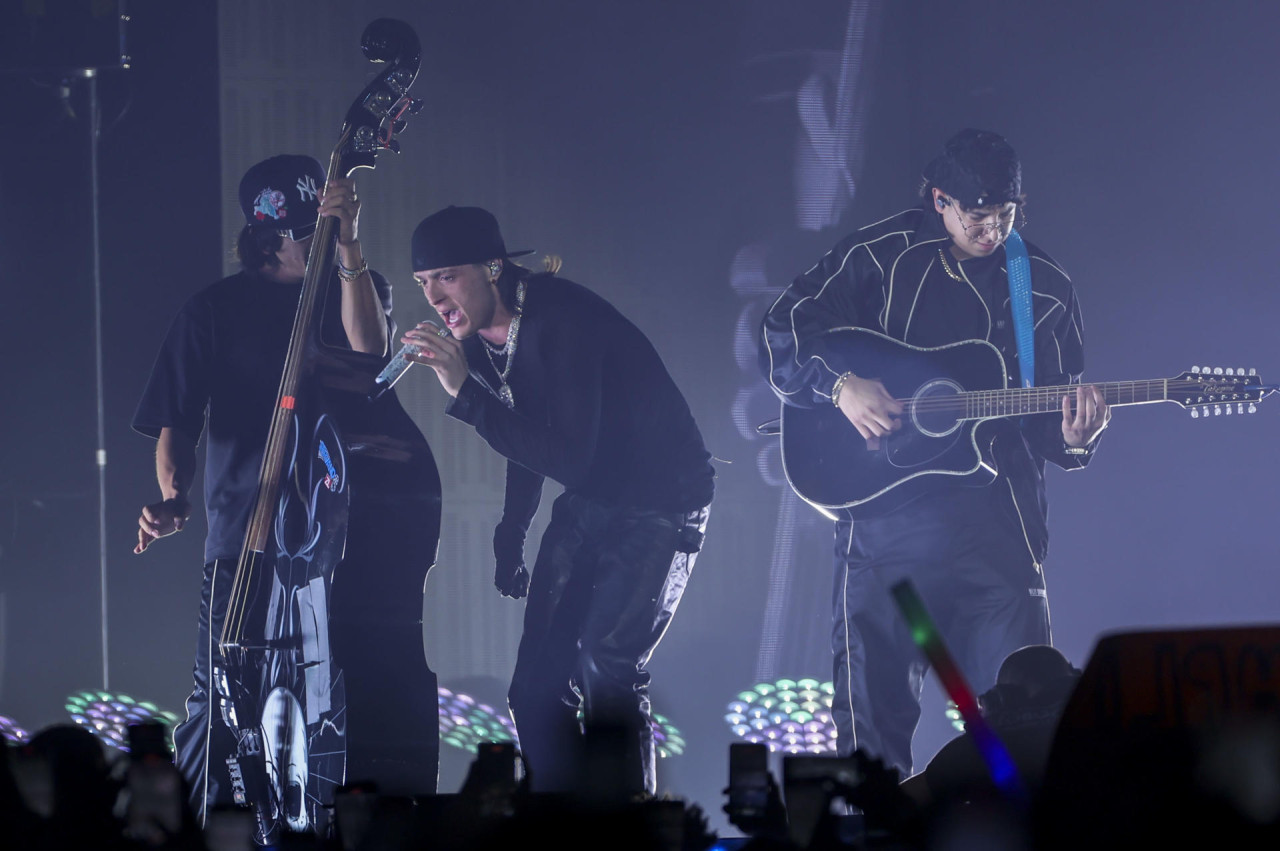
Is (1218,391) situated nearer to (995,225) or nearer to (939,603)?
(995,225)

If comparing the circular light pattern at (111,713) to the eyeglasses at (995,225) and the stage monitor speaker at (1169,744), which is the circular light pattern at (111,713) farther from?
the stage monitor speaker at (1169,744)

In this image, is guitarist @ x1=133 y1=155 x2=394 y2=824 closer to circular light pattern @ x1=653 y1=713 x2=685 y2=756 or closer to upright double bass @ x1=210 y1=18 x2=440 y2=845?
upright double bass @ x1=210 y1=18 x2=440 y2=845

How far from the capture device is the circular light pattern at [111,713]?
4.86 metres

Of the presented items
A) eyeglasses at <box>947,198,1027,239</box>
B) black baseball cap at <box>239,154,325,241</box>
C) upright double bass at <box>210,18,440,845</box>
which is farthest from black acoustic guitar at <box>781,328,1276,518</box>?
black baseball cap at <box>239,154,325,241</box>

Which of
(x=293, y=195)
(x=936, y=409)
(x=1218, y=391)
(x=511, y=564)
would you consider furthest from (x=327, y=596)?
(x=1218, y=391)

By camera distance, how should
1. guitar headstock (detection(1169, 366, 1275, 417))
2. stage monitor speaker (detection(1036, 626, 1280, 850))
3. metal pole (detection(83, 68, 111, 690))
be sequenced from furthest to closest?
1. metal pole (detection(83, 68, 111, 690))
2. guitar headstock (detection(1169, 366, 1275, 417))
3. stage monitor speaker (detection(1036, 626, 1280, 850))

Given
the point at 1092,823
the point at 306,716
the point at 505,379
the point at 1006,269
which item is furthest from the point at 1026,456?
the point at 1092,823

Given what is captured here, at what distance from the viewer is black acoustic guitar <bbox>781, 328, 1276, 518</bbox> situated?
4441mm

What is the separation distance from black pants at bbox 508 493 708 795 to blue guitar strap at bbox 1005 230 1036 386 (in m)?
1.34

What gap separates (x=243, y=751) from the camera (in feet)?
15.4

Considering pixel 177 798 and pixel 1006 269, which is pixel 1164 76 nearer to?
pixel 1006 269

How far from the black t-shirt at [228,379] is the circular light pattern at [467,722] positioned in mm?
970

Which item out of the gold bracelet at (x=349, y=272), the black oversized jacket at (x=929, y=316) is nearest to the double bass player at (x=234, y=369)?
the gold bracelet at (x=349, y=272)

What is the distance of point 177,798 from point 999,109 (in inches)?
148
